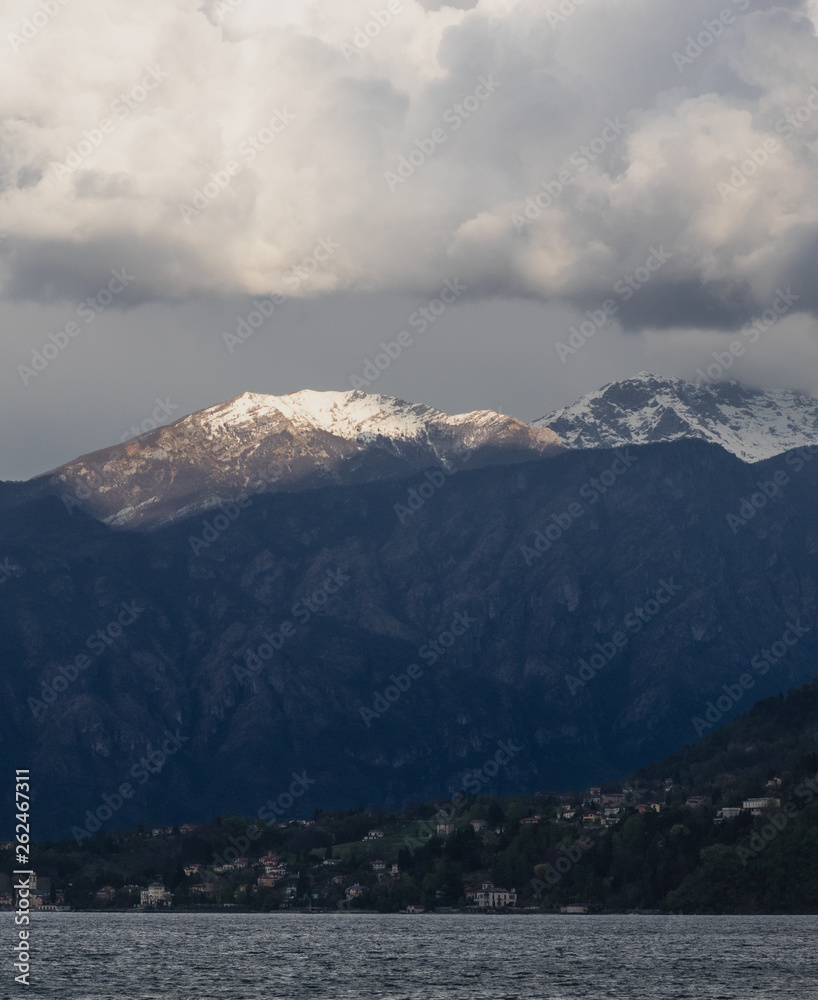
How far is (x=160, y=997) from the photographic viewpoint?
193000 millimetres

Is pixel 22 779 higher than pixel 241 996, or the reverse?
pixel 22 779

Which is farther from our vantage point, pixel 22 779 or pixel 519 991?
pixel 519 991

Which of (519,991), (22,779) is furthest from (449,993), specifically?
(22,779)

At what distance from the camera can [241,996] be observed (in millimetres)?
195250

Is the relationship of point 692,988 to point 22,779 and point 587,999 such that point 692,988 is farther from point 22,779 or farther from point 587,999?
point 22,779

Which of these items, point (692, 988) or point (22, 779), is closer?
point (22, 779)

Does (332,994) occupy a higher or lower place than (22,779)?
lower

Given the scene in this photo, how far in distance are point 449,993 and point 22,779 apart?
195 feet

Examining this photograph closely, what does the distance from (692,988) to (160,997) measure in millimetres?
66666

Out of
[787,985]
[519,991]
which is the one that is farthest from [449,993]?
[787,985]

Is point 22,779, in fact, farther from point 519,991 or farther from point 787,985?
point 787,985

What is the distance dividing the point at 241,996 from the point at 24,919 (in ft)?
93.7

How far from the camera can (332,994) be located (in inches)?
7761

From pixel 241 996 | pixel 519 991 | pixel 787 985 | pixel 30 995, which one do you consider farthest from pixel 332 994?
pixel 787 985
